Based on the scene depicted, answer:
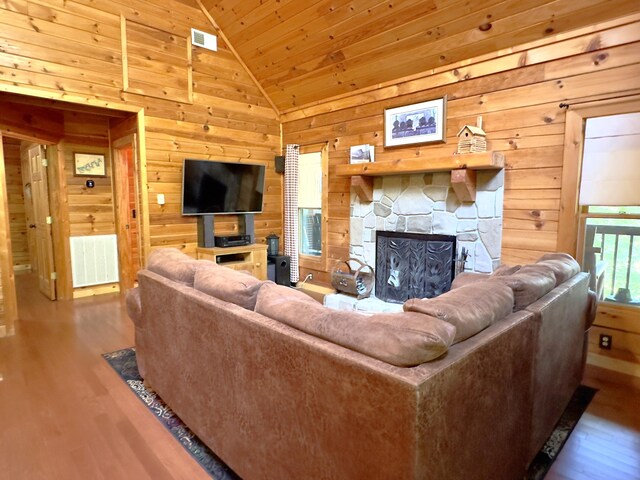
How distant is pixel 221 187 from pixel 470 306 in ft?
13.5

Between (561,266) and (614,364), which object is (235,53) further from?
(614,364)

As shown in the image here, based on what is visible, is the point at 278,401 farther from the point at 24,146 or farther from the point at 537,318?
the point at 24,146

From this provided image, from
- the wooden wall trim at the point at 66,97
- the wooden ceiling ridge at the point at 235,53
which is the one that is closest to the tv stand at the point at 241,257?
the wooden wall trim at the point at 66,97

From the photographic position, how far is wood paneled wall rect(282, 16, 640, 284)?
2.74m

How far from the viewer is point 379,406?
104 centimetres

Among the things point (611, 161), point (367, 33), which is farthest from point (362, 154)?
point (611, 161)

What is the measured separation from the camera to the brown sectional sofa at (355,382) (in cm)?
105

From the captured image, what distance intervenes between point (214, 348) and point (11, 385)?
199cm

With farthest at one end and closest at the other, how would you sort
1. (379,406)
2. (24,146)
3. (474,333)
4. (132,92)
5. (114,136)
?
(24,146)
(114,136)
(132,92)
(474,333)
(379,406)

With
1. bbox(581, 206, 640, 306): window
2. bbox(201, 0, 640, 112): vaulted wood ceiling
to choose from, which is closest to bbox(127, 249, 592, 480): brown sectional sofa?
bbox(581, 206, 640, 306): window

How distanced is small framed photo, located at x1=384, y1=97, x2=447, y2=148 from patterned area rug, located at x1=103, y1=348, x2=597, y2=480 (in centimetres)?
253

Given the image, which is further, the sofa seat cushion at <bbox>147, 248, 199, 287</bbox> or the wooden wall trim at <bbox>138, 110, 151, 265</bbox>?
the wooden wall trim at <bbox>138, 110, 151, 265</bbox>

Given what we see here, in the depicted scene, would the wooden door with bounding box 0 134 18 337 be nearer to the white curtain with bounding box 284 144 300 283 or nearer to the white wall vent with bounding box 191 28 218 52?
the white wall vent with bounding box 191 28 218 52

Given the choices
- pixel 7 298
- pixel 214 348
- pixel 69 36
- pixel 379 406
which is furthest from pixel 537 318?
pixel 69 36
